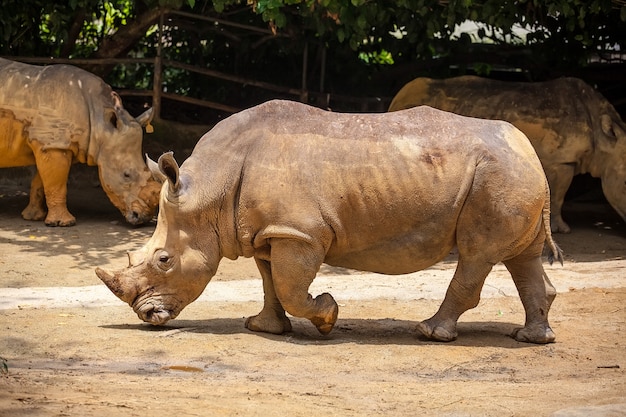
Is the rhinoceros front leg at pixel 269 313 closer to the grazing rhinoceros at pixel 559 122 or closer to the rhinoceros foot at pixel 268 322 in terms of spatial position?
the rhinoceros foot at pixel 268 322

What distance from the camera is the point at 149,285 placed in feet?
24.7

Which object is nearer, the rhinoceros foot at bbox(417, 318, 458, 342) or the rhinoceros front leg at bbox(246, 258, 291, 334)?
the rhinoceros foot at bbox(417, 318, 458, 342)

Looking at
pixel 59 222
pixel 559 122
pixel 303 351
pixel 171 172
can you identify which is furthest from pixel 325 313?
pixel 559 122

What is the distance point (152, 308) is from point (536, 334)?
2774mm

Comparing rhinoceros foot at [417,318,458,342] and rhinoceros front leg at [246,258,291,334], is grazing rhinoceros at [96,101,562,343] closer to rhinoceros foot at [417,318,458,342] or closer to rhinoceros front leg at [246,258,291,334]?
rhinoceros foot at [417,318,458,342]

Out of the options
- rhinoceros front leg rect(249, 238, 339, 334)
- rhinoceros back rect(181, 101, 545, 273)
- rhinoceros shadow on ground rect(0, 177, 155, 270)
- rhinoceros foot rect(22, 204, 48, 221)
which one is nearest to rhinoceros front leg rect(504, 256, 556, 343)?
rhinoceros back rect(181, 101, 545, 273)

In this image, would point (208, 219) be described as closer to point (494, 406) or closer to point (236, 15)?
point (494, 406)

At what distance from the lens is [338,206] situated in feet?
24.1

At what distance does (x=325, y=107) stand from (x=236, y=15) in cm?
182

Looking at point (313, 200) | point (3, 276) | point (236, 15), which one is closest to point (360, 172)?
point (313, 200)

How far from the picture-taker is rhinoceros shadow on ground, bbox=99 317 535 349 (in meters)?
7.59

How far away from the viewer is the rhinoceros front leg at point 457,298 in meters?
7.45

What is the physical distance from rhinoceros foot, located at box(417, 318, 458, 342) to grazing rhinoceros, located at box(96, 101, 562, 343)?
0.01 metres

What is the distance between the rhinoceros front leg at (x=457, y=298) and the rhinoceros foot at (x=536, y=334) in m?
0.45
